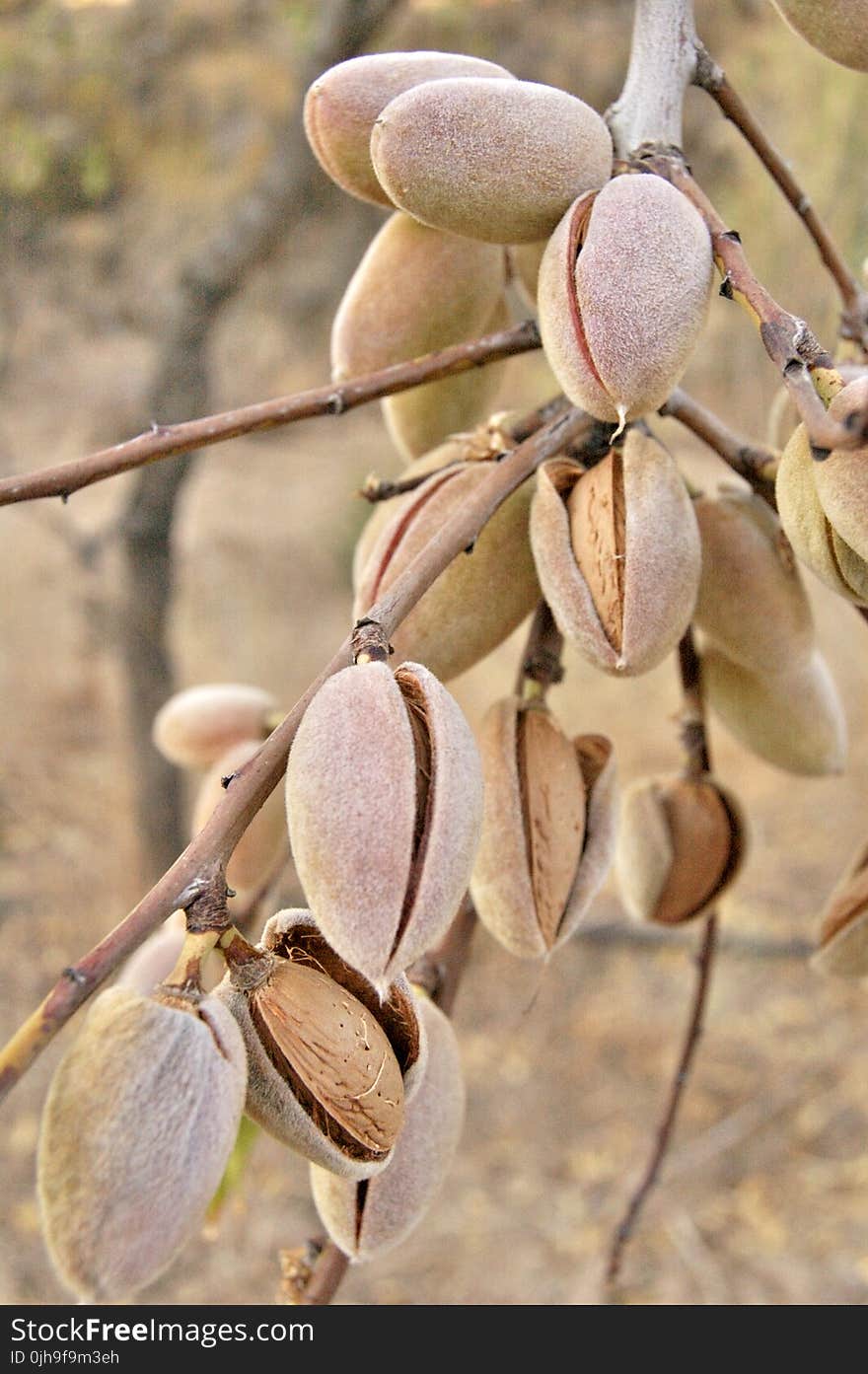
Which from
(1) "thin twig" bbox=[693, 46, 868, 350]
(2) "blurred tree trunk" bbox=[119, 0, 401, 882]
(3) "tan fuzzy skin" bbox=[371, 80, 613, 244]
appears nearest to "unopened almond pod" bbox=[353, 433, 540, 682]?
(3) "tan fuzzy skin" bbox=[371, 80, 613, 244]

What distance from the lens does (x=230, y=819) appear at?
0.38m

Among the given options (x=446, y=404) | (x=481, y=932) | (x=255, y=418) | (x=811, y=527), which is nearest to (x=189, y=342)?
(x=481, y=932)

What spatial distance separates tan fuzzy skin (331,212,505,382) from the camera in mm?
572

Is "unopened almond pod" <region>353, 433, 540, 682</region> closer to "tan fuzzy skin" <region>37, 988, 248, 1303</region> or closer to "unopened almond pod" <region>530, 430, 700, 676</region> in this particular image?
"unopened almond pod" <region>530, 430, 700, 676</region>

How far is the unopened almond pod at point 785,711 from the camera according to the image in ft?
2.15

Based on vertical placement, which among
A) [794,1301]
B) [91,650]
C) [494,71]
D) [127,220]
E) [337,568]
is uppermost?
[494,71]

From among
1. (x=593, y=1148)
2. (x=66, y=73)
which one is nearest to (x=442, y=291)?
(x=593, y=1148)

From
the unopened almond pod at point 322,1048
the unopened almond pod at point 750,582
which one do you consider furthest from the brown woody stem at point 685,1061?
the unopened almond pod at point 322,1048

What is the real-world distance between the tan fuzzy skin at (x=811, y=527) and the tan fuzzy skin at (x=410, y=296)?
210mm

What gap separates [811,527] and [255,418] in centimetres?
23

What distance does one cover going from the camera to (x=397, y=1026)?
42cm

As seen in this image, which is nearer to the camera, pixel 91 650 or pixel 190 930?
Answer: pixel 190 930
